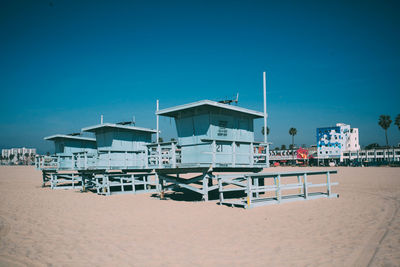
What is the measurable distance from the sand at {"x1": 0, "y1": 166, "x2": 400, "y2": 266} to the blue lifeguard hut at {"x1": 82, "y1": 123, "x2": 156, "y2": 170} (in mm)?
8648

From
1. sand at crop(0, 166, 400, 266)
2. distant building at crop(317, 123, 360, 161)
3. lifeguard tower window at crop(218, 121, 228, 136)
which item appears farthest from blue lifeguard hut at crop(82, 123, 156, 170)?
distant building at crop(317, 123, 360, 161)

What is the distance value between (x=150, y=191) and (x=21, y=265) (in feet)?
43.8

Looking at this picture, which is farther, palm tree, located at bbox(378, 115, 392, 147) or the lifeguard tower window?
palm tree, located at bbox(378, 115, 392, 147)

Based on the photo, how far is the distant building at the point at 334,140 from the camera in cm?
8300

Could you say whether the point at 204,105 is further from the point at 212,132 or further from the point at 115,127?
the point at 115,127

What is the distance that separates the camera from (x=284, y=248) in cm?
634

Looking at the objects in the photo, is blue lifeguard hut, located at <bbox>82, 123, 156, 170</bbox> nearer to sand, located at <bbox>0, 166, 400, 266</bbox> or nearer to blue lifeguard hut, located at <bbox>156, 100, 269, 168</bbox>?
blue lifeguard hut, located at <bbox>156, 100, 269, 168</bbox>

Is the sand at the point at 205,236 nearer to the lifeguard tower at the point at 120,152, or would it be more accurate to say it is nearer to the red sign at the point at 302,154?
the lifeguard tower at the point at 120,152

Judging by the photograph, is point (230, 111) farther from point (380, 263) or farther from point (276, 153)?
point (276, 153)

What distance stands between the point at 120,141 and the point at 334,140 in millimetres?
76945

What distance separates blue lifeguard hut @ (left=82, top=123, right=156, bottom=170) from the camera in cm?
2031

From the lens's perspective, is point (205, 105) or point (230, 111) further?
point (230, 111)

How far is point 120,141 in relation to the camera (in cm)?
2128

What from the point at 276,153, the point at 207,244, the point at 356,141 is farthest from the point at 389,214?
the point at 356,141
